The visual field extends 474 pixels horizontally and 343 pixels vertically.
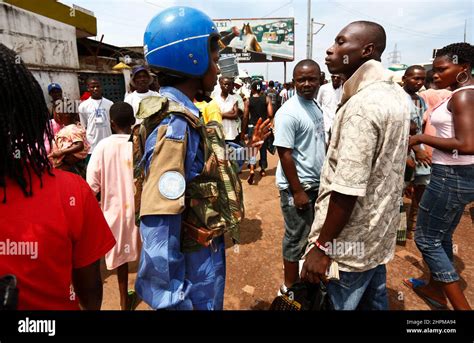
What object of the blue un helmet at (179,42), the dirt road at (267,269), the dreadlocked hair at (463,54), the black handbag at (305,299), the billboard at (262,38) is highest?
the billboard at (262,38)

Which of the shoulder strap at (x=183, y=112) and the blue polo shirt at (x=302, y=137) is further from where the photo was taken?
the blue polo shirt at (x=302, y=137)

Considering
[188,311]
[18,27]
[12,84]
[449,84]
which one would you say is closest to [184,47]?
[12,84]

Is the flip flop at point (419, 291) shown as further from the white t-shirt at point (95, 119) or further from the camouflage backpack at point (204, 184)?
the white t-shirt at point (95, 119)

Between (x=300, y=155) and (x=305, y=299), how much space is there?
1236 mm

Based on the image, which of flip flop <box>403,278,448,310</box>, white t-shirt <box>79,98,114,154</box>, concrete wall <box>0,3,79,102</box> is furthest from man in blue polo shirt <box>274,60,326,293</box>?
concrete wall <box>0,3,79,102</box>

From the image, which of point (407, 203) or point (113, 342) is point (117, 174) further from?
point (407, 203)

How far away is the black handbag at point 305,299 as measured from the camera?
1.45 m

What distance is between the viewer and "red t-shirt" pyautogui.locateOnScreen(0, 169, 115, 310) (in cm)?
85

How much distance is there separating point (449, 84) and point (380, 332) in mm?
1995

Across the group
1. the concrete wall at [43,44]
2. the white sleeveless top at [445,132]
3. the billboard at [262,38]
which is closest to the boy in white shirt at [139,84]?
the white sleeveless top at [445,132]

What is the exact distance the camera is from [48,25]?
7.77m

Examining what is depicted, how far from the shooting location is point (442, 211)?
222 centimetres

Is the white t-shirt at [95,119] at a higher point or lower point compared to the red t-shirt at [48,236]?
higher

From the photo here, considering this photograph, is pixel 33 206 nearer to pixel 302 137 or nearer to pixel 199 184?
pixel 199 184
